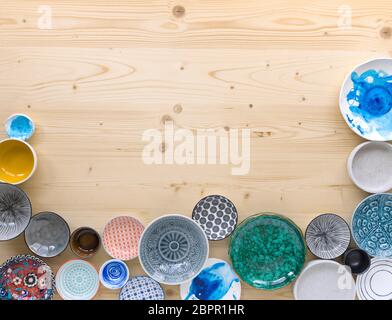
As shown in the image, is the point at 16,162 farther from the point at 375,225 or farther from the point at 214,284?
the point at 375,225

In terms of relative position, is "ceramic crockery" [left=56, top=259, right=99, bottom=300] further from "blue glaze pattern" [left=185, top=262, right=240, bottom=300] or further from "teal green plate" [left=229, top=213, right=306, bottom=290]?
"teal green plate" [left=229, top=213, right=306, bottom=290]

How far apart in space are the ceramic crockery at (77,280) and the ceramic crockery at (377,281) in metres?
0.89

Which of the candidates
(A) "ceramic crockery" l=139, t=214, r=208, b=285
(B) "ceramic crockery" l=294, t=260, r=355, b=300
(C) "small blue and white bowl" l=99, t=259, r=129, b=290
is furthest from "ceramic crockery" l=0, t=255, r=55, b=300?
(B) "ceramic crockery" l=294, t=260, r=355, b=300

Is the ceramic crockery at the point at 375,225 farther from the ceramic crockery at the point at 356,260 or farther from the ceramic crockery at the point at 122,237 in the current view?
the ceramic crockery at the point at 122,237

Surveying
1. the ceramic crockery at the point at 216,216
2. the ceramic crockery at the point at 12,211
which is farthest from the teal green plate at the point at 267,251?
the ceramic crockery at the point at 12,211

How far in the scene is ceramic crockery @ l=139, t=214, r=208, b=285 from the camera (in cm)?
167

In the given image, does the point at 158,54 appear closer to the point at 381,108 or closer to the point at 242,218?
the point at 242,218

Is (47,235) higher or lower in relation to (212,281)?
higher

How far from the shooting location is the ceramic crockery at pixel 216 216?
1.71 m

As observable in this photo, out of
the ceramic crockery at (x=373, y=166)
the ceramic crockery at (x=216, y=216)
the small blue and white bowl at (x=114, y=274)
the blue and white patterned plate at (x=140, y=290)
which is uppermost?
the ceramic crockery at (x=373, y=166)

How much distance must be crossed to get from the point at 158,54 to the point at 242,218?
616mm

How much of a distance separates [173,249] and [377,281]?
692 millimetres

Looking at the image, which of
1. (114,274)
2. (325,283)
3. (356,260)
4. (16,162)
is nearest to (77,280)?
(114,274)

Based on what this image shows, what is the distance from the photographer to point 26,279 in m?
1.70
